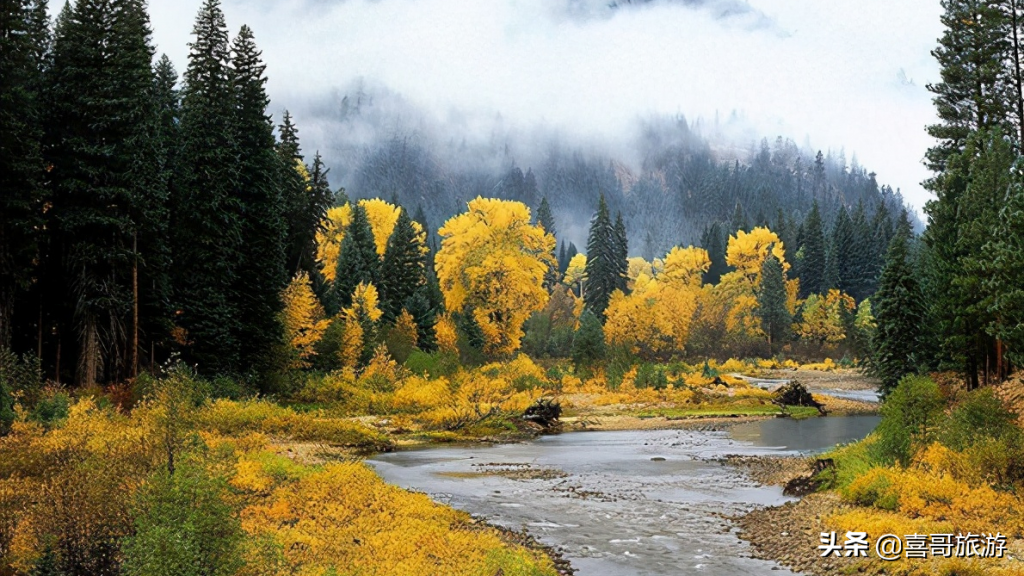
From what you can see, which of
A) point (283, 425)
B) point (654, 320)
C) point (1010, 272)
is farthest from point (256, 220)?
point (654, 320)

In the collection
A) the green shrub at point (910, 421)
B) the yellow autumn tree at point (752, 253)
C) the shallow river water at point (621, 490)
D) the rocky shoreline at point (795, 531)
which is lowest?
the shallow river water at point (621, 490)

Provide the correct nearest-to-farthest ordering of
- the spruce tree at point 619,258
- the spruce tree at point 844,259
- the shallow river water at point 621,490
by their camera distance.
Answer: the shallow river water at point 621,490, the spruce tree at point 619,258, the spruce tree at point 844,259

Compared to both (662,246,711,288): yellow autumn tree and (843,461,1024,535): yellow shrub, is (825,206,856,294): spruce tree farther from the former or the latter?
(843,461,1024,535): yellow shrub

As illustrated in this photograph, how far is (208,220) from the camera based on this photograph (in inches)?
1490

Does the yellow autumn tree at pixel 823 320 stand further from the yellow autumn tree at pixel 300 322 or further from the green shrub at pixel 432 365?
the yellow autumn tree at pixel 300 322

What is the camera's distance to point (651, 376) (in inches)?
2170

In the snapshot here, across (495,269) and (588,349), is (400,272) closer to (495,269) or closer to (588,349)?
(495,269)

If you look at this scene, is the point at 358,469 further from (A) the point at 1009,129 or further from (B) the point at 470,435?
(A) the point at 1009,129

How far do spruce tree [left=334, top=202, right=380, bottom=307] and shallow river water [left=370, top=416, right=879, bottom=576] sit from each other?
31300mm

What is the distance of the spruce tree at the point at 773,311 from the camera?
303 feet

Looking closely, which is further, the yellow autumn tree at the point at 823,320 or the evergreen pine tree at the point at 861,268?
the evergreen pine tree at the point at 861,268

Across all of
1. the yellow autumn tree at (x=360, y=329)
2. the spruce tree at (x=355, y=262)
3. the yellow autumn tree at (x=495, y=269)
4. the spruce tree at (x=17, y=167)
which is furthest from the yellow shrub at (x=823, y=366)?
→ the spruce tree at (x=17, y=167)

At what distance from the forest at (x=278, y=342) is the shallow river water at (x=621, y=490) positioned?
1.86m

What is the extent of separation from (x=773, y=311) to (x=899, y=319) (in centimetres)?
5647
